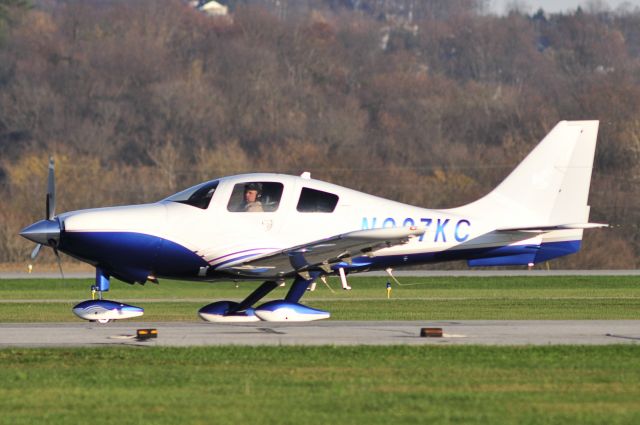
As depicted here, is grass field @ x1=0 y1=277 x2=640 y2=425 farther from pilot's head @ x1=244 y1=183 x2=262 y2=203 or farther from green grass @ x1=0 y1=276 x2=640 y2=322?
green grass @ x1=0 y1=276 x2=640 y2=322

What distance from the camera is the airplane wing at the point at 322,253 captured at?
21.0m

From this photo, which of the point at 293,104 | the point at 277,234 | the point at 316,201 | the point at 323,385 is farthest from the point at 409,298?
the point at 293,104

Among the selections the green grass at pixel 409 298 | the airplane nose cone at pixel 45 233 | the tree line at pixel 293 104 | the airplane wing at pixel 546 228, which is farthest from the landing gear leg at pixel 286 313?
the tree line at pixel 293 104

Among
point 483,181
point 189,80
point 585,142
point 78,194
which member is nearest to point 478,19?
point 189,80

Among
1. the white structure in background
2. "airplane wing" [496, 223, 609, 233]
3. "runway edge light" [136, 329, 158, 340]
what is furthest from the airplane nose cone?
the white structure in background

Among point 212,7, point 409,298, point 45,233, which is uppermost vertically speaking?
point 212,7

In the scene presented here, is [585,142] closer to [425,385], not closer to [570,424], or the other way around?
[425,385]

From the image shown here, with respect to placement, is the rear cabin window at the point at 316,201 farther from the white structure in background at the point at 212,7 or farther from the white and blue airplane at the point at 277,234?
the white structure in background at the point at 212,7

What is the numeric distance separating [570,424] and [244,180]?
10.1 metres

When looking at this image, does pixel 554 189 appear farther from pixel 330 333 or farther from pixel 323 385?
pixel 323 385

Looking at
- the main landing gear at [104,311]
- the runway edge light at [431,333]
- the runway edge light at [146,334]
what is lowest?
the runway edge light at [146,334]

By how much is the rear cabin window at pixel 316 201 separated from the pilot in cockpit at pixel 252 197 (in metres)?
0.60

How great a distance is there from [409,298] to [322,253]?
492 inches

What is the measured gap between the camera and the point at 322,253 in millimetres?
21922
